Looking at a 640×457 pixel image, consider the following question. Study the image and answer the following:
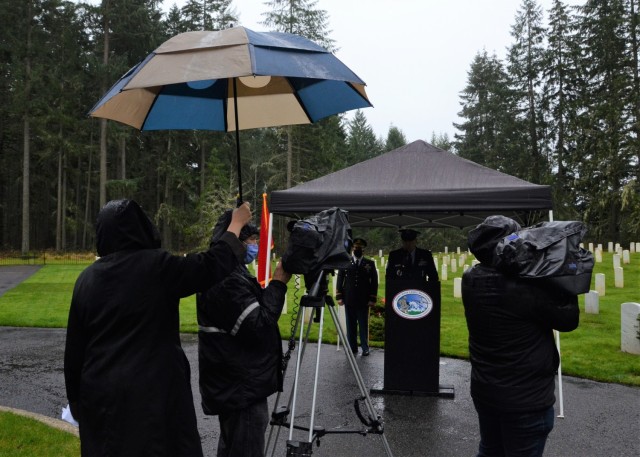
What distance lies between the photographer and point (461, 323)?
12578 millimetres

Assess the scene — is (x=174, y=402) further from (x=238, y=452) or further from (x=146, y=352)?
(x=238, y=452)

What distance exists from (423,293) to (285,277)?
3718mm

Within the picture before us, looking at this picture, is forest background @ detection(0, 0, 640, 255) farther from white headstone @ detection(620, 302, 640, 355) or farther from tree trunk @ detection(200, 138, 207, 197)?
white headstone @ detection(620, 302, 640, 355)

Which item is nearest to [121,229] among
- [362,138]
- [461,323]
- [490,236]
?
[490,236]

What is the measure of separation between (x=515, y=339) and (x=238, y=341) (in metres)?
1.58

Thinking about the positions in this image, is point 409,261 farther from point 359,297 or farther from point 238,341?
point 238,341

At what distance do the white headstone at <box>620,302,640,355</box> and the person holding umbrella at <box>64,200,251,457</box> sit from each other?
8.42m

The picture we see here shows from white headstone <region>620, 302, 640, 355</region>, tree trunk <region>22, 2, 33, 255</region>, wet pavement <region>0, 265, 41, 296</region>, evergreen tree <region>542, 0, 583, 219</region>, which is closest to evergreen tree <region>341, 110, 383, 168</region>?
evergreen tree <region>542, 0, 583, 219</region>

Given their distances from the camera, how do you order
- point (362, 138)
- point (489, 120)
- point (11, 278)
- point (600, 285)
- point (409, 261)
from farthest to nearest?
point (362, 138)
point (489, 120)
point (11, 278)
point (600, 285)
point (409, 261)

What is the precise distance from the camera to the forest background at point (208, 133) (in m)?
41.7

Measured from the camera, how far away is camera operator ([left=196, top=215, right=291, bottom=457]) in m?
3.20

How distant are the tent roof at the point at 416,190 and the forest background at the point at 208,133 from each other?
101 ft

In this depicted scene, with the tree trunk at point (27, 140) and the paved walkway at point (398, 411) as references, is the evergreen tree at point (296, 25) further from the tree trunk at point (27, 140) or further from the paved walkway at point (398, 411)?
the paved walkway at point (398, 411)

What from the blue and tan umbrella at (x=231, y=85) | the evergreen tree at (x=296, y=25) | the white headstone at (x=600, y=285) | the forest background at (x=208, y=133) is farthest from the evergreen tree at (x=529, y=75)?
the blue and tan umbrella at (x=231, y=85)
